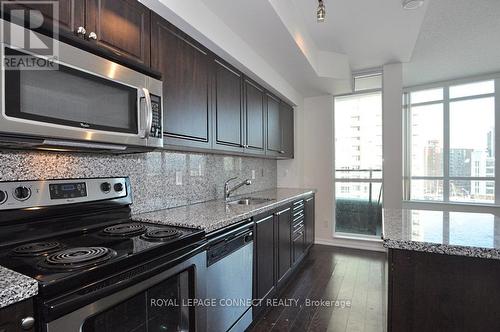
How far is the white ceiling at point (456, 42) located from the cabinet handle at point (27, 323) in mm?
3341

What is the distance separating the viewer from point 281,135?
3.79 meters

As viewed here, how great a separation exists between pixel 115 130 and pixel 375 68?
12.2ft

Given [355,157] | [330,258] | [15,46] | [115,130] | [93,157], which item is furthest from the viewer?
[355,157]

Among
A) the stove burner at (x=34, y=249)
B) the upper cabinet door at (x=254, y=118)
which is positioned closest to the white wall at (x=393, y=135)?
the upper cabinet door at (x=254, y=118)

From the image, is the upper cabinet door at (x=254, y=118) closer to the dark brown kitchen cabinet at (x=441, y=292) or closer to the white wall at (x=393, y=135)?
the white wall at (x=393, y=135)

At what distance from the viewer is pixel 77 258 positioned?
37.9 inches

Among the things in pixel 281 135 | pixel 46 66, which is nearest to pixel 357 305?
pixel 281 135

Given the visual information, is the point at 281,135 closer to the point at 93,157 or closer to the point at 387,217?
the point at 387,217

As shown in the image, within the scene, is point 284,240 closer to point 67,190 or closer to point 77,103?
point 67,190

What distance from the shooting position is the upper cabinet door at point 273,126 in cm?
335

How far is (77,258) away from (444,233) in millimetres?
1629

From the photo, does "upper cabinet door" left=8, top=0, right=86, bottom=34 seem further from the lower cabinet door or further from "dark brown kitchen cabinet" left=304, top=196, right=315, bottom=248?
"dark brown kitchen cabinet" left=304, top=196, right=315, bottom=248

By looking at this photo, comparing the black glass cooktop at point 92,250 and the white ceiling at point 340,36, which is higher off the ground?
the white ceiling at point 340,36

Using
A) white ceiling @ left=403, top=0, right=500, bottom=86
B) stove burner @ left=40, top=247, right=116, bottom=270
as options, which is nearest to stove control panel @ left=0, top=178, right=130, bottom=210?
stove burner @ left=40, top=247, right=116, bottom=270
